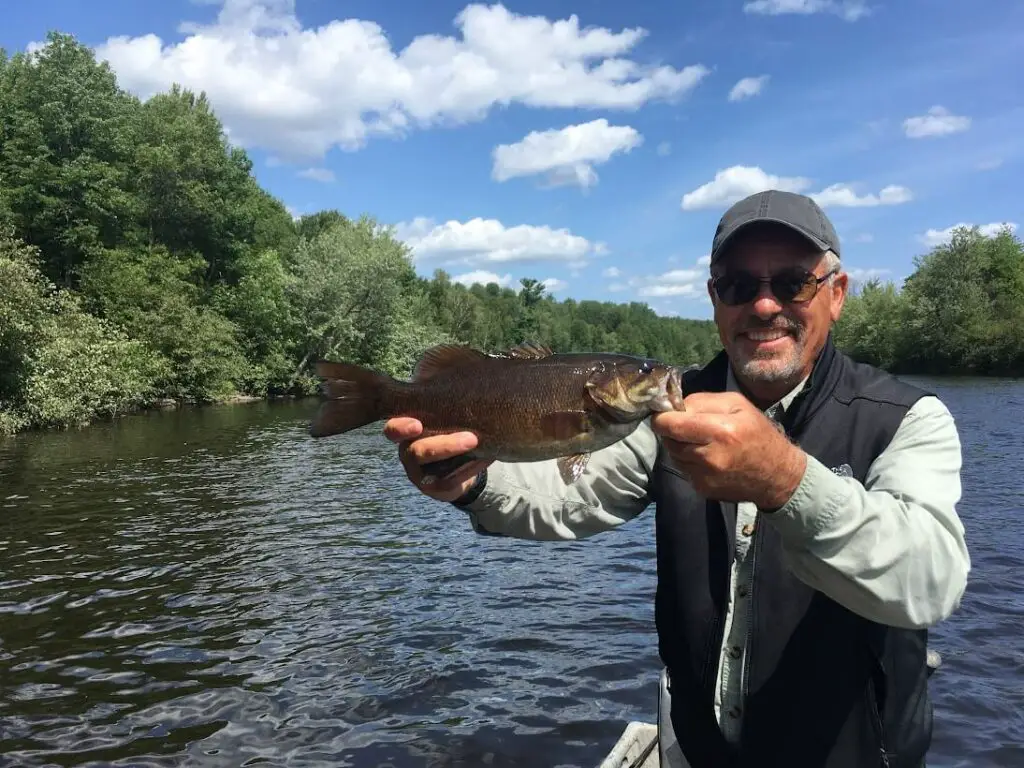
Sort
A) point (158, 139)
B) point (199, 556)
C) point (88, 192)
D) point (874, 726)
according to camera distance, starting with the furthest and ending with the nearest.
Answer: point (158, 139)
point (88, 192)
point (199, 556)
point (874, 726)

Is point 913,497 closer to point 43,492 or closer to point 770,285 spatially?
point 770,285

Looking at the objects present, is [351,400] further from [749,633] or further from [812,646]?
[812,646]

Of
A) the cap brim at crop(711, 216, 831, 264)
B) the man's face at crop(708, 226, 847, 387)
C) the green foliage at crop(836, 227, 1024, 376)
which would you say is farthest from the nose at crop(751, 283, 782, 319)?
the green foliage at crop(836, 227, 1024, 376)

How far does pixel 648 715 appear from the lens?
7.31 m

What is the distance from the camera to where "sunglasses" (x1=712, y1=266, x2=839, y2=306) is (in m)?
3.30

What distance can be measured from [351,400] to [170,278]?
145ft

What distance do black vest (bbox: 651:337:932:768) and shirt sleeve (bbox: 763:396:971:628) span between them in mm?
629

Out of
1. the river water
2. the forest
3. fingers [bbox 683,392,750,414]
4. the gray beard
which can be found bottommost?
the river water

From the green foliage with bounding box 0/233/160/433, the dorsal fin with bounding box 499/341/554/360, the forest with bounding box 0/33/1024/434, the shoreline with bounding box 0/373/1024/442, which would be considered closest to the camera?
the dorsal fin with bounding box 499/341/554/360

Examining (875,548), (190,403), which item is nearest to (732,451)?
(875,548)

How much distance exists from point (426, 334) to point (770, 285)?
192 feet

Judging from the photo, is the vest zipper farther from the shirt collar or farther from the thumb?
the thumb

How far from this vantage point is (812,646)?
2930mm

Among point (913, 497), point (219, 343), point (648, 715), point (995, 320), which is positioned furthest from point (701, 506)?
point (995, 320)
